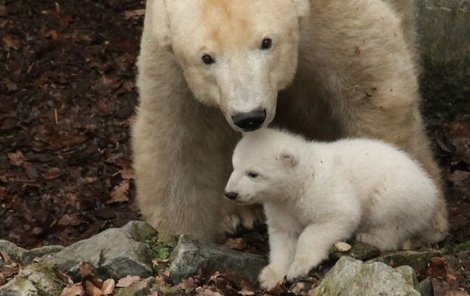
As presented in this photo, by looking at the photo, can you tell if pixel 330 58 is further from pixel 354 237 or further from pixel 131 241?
pixel 131 241

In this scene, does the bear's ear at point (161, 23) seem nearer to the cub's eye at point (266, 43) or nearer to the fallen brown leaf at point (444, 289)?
the cub's eye at point (266, 43)

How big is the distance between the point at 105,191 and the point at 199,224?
6.26 ft

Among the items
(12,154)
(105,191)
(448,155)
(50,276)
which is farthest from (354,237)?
(12,154)

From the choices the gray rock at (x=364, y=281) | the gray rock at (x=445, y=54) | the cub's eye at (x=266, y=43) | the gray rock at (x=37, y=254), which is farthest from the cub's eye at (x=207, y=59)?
the gray rock at (x=445, y=54)

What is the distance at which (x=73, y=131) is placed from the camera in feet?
32.1

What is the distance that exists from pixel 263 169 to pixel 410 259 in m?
0.88

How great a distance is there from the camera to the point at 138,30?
1135 centimetres

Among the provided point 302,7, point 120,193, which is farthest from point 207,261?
point 120,193

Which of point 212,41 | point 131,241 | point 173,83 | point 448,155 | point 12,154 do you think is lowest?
point 12,154

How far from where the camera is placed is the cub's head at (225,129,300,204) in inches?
225

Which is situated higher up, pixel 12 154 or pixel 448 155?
pixel 448 155

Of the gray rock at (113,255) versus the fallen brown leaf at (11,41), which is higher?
the gray rock at (113,255)

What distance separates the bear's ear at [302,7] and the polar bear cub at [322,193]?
640 mm

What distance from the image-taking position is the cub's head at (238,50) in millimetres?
5469
